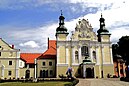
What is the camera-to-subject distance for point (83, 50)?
6775 centimetres

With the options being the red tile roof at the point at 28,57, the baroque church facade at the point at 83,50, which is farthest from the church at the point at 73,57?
the red tile roof at the point at 28,57

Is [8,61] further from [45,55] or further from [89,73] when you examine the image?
[89,73]

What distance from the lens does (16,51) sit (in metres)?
66.0

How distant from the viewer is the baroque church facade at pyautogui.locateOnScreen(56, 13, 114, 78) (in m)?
65.8

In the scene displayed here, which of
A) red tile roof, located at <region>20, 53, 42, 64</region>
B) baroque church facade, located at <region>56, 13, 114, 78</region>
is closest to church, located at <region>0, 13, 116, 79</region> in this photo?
baroque church facade, located at <region>56, 13, 114, 78</region>

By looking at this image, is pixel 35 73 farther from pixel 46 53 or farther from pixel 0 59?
pixel 0 59

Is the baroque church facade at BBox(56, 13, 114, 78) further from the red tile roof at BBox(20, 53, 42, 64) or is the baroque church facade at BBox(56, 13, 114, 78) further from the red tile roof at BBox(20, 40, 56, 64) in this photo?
the red tile roof at BBox(20, 53, 42, 64)

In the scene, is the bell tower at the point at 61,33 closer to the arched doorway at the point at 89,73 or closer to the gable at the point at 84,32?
the gable at the point at 84,32

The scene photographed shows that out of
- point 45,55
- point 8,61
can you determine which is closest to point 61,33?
point 45,55

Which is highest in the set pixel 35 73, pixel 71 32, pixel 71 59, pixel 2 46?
pixel 71 32

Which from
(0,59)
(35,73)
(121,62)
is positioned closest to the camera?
(0,59)

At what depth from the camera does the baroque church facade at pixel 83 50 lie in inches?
2589

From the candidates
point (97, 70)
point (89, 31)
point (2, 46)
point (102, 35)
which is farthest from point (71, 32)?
point (2, 46)

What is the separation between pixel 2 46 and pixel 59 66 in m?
18.8
